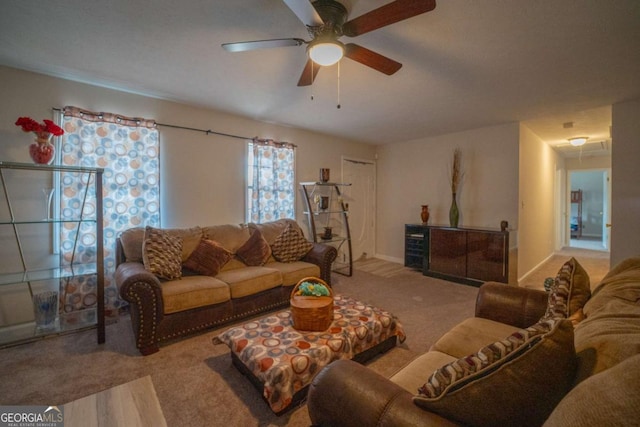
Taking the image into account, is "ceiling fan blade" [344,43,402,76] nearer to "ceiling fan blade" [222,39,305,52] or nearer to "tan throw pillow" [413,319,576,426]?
"ceiling fan blade" [222,39,305,52]

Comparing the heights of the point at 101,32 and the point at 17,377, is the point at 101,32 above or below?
above

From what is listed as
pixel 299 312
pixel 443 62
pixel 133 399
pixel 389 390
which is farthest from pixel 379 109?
pixel 133 399

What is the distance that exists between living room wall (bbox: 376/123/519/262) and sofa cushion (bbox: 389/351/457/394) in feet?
10.8

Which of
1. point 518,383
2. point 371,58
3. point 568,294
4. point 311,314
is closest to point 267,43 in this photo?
point 371,58

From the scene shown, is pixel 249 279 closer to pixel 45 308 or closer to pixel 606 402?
pixel 45 308

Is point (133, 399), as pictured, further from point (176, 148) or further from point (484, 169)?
point (484, 169)

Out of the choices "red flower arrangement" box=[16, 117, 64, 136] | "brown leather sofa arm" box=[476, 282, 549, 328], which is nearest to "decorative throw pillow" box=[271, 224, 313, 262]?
"brown leather sofa arm" box=[476, 282, 549, 328]

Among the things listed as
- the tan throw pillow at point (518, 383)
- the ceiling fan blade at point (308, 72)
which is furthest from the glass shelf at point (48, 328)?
the tan throw pillow at point (518, 383)

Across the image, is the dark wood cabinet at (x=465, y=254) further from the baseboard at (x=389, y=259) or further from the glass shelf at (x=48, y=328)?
the glass shelf at (x=48, y=328)

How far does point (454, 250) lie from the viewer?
4230mm

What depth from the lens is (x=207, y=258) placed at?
2.87m

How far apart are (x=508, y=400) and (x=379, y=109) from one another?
3.35 metres

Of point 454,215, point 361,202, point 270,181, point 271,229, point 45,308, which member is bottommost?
point 45,308

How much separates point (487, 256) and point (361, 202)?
248 cm
